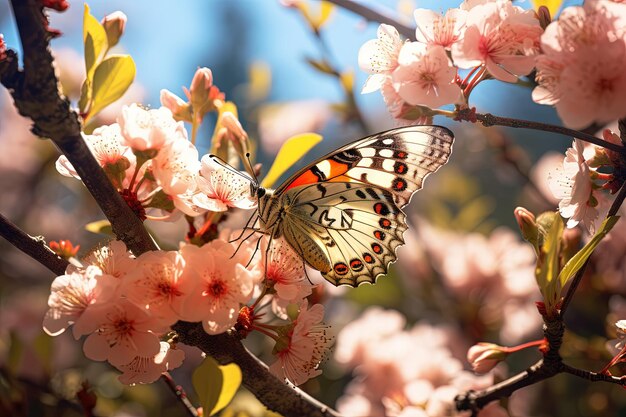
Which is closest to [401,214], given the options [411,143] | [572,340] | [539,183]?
[411,143]

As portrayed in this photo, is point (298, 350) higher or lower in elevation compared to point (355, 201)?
lower

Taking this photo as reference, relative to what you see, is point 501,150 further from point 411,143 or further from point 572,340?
point 411,143

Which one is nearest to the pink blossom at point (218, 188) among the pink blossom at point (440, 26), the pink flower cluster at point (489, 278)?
the pink blossom at point (440, 26)

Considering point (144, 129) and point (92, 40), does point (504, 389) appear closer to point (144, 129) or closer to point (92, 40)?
point (144, 129)

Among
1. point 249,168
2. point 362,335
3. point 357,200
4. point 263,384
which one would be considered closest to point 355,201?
point 357,200

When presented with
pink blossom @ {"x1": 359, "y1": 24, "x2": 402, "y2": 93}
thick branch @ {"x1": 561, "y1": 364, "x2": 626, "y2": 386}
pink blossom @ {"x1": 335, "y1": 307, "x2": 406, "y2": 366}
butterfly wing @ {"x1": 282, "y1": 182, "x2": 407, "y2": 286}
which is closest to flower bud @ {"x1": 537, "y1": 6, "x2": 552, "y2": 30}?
pink blossom @ {"x1": 359, "y1": 24, "x2": 402, "y2": 93}

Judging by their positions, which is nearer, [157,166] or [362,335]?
[157,166]

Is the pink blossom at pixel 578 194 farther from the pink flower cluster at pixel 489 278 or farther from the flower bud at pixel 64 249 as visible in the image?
the pink flower cluster at pixel 489 278
